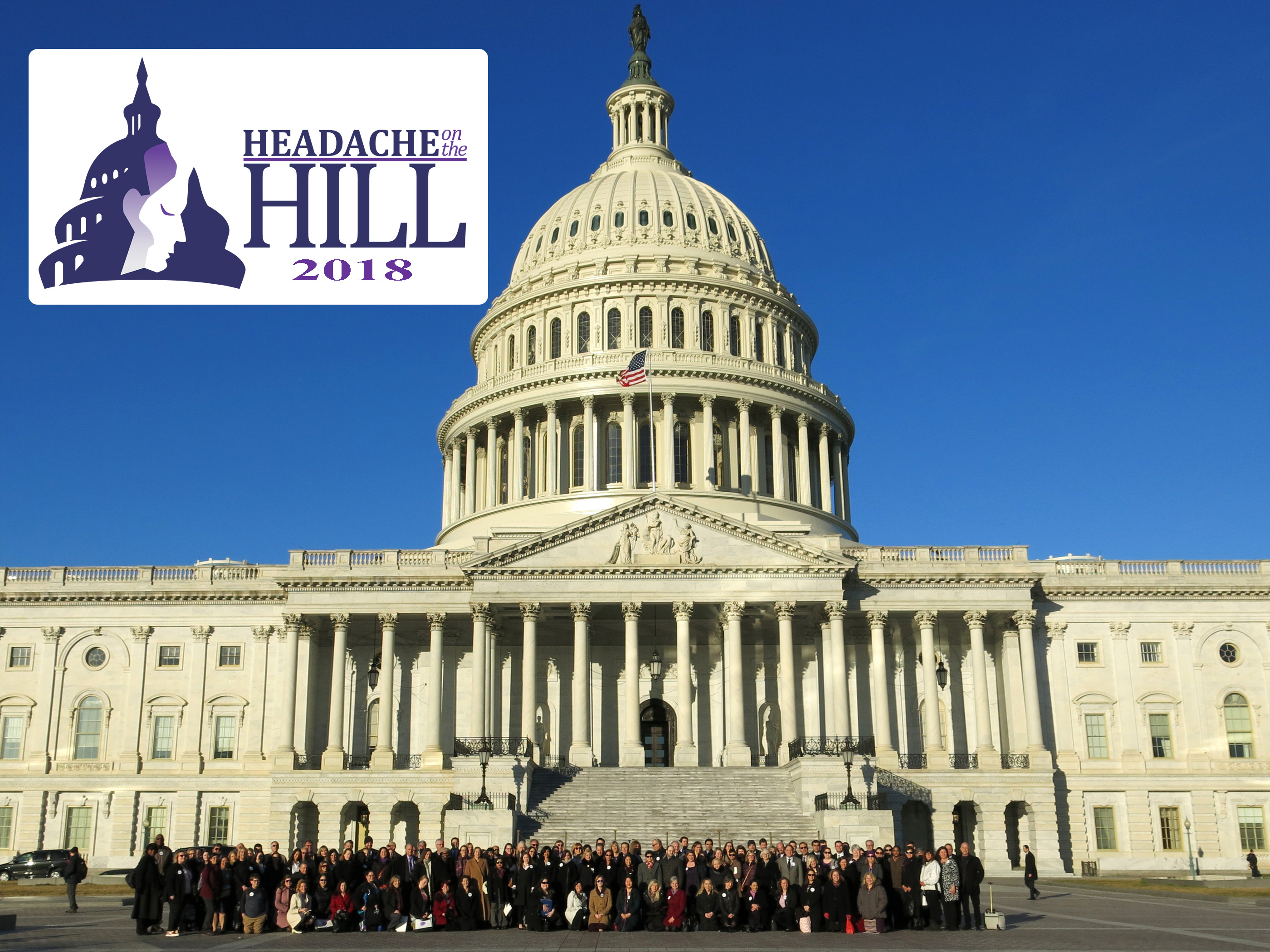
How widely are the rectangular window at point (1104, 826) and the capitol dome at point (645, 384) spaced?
2027 centimetres

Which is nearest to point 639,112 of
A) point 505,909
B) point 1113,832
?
point 1113,832

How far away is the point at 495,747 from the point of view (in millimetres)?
57125

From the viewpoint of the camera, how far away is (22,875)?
51.8 m

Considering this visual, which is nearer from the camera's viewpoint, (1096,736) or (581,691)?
(581,691)

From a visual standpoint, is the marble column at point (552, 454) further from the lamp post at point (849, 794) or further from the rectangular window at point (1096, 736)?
the rectangular window at point (1096, 736)

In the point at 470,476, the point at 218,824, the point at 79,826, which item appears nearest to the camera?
the point at 218,824

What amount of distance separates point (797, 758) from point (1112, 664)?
19.7 m

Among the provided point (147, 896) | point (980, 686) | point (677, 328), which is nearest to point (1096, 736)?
point (980, 686)

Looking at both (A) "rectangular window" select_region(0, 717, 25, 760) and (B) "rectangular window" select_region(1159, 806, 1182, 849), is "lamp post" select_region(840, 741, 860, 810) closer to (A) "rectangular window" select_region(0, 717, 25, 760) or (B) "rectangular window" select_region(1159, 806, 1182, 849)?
(B) "rectangular window" select_region(1159, 806, 1182, 849)

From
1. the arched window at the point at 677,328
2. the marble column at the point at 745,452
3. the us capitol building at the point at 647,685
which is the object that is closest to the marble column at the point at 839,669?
the us capitol building at the point at 647,685

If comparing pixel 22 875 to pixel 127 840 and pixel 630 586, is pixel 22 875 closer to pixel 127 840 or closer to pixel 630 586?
pixel 127 840

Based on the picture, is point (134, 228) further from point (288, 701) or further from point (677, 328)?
point (677, 328)

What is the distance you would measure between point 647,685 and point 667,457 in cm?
1506

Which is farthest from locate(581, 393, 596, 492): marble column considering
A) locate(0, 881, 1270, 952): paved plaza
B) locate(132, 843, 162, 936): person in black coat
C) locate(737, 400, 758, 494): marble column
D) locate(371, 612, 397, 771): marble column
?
locate(132, 843, 162, 936): person in black coat
